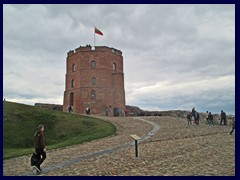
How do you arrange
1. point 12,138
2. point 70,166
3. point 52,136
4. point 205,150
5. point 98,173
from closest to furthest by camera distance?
point 98,173, point 70,166, point 205,150, point 12,138, point 52,136

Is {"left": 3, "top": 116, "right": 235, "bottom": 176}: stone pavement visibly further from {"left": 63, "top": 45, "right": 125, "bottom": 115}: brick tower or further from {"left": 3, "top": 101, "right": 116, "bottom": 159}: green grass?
{"left": 63, "top": 45, "right": 125, "bottom": 115}: brick tower

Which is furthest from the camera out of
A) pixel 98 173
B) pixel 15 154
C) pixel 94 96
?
pixel 94 96

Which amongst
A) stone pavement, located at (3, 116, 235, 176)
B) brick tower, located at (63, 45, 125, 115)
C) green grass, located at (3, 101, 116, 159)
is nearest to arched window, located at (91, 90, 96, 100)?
brick tower, located at (63, 45, 125, 115)

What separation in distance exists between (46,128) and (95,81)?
66.7 feet

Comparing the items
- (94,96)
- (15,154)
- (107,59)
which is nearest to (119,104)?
(94,96)

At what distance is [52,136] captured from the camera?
59.8 ft

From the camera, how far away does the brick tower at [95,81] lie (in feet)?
126

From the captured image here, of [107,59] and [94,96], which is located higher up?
[107,59]

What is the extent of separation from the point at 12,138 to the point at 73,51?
26.3 meters

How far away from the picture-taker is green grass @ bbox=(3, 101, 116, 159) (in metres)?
16.4

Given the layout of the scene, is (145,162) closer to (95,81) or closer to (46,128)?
(46,128)

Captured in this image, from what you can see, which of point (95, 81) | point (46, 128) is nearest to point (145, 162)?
point (46, 128)

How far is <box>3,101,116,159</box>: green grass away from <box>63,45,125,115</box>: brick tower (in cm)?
1540
